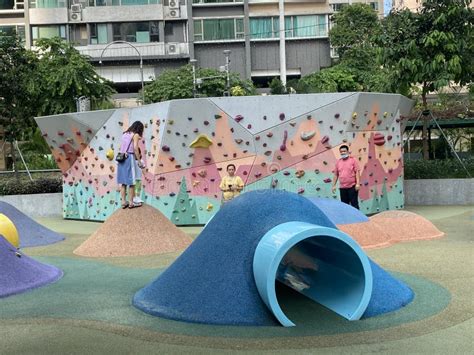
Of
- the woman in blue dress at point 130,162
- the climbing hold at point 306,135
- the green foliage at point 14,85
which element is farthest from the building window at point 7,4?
the woman in blue dress at point 130,162

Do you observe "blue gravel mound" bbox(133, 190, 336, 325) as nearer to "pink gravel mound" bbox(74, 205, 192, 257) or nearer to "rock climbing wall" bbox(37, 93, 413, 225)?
"pink gravel mound" bbox(74, 205, 192, 257)

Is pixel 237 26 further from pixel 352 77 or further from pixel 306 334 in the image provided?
pixel 306 334

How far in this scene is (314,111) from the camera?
14.8 m

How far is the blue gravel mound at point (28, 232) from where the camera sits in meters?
12.5

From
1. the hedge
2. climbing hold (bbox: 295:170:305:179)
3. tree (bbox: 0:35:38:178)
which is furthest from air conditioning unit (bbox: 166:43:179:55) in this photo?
climbing hold (bbox: 295:170:305:179)

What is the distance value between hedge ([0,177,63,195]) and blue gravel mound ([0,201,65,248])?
22.6ft

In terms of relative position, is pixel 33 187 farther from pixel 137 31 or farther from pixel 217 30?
pixel 217 30

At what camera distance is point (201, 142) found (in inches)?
575

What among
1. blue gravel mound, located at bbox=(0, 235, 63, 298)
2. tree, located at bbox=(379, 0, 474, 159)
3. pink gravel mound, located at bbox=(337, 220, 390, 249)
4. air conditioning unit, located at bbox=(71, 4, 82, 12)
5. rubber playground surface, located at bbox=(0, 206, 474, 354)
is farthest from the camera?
air conditioning unit, located at bbox=(71, 4, 82, 12)

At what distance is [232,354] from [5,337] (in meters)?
2.22

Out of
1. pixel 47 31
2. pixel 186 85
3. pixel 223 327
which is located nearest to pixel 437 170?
pixel 223 327

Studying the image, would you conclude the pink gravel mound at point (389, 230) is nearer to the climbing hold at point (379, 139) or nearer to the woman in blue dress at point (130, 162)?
the woman in blue dress at point (130, 162)

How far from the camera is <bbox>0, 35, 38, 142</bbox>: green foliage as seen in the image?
23016 mm

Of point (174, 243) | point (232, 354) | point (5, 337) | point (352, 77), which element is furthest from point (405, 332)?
point (352, 77)
